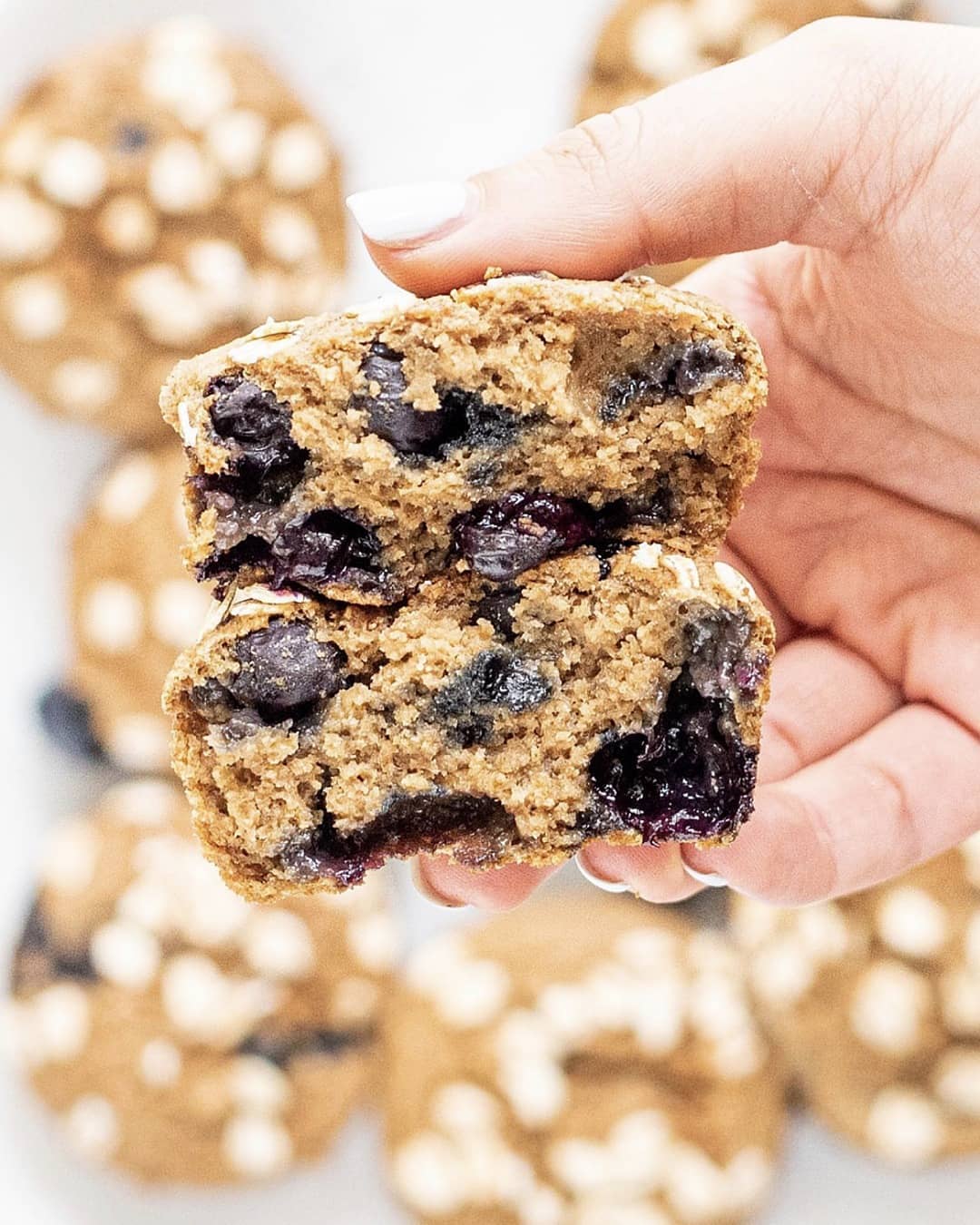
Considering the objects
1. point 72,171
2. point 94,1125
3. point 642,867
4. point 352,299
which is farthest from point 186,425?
point 94,1125

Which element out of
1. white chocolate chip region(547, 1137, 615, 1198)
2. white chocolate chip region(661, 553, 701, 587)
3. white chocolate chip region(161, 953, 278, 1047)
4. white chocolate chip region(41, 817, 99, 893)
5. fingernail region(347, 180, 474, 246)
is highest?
fingernail region(347, 180, 474, 246)

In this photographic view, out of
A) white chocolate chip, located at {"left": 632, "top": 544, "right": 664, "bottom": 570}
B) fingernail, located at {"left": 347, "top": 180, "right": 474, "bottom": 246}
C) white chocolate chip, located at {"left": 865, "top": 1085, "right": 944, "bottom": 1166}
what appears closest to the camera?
white chocolate chip, located at {"left": 632, "top": 544, "right": 664, "bottom": 570}

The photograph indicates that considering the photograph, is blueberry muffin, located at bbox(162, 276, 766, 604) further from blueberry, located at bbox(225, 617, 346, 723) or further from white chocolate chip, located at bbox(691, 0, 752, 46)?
white chocolate chip, located at bbox(691, 0, 752, 46)

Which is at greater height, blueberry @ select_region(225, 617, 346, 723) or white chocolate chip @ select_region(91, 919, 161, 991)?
blueberry @ select_region(225, 617, 346, 723)

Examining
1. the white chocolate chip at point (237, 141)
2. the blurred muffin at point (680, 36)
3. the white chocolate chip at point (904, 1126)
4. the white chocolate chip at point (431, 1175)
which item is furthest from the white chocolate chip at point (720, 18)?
the white chocolate chip at point (431, 1175)

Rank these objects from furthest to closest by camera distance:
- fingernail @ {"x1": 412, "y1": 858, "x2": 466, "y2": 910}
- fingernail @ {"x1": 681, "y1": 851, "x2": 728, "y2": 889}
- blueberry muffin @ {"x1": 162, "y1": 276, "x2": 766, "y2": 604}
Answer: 1. fingernail @ {"x1": 412, "y1": 858, "x2": 466, "y2": 910}
2. fingernail @ {"x1": 681, "y1": 851, "x2": 728, "y2": 889}
3. blueberry muffin @ {"x1": 162, "y1": 276, "x2": 766, "y2": 604}

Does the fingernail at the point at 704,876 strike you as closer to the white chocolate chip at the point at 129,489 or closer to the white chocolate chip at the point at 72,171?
the white chocolate chip at the point at 129,489

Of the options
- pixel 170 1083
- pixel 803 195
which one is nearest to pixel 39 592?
pixel 170 1083

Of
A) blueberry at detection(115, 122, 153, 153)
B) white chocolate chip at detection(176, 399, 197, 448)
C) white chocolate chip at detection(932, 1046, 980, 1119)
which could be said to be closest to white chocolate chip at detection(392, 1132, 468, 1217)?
white chocolate chip at detection(932, 1046, 980, 1119)

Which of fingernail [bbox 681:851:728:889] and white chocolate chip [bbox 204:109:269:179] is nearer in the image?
fingernail [bbox 681:851:728:889]
